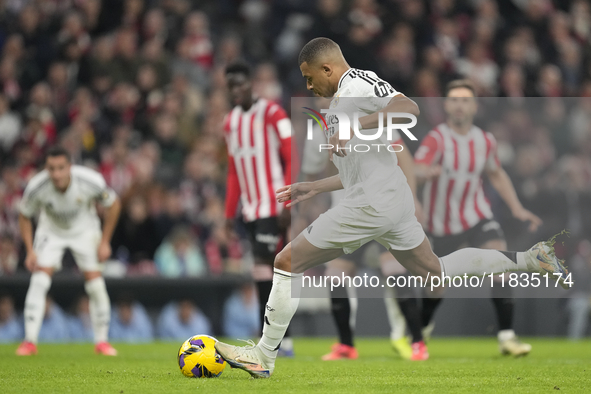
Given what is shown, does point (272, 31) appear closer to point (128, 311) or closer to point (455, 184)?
point (128, 311)

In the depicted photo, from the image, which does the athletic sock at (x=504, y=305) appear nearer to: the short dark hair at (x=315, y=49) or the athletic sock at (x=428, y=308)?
the athletic sock at (x=428, y=308)

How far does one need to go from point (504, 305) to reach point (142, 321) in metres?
5.43

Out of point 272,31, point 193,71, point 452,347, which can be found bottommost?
point 452,347

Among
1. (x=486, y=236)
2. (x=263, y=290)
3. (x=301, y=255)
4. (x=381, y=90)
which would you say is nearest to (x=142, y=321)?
(x=263, y=290)

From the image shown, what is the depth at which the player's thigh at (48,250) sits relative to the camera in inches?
329

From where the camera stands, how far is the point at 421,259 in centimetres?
555

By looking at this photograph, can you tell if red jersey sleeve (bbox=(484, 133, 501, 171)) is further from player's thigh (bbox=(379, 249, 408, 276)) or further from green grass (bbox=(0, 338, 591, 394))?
green grass (bbox=(0, 338, 591, 394))

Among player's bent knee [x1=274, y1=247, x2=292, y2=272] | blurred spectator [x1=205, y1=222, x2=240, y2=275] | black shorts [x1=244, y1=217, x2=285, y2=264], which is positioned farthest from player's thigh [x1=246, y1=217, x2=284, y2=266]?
blurred spectator [x1=205, y1=222, x2=240, y2=275]

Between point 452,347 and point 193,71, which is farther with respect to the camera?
point 193,71

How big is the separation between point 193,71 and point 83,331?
17.6 ft

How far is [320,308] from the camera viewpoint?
1184 centimetres

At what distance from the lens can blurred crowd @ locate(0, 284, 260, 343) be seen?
11078mm

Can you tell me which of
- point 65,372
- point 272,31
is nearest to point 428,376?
point 65,372

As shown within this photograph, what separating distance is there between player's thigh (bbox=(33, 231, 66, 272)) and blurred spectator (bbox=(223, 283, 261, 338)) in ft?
11.5
